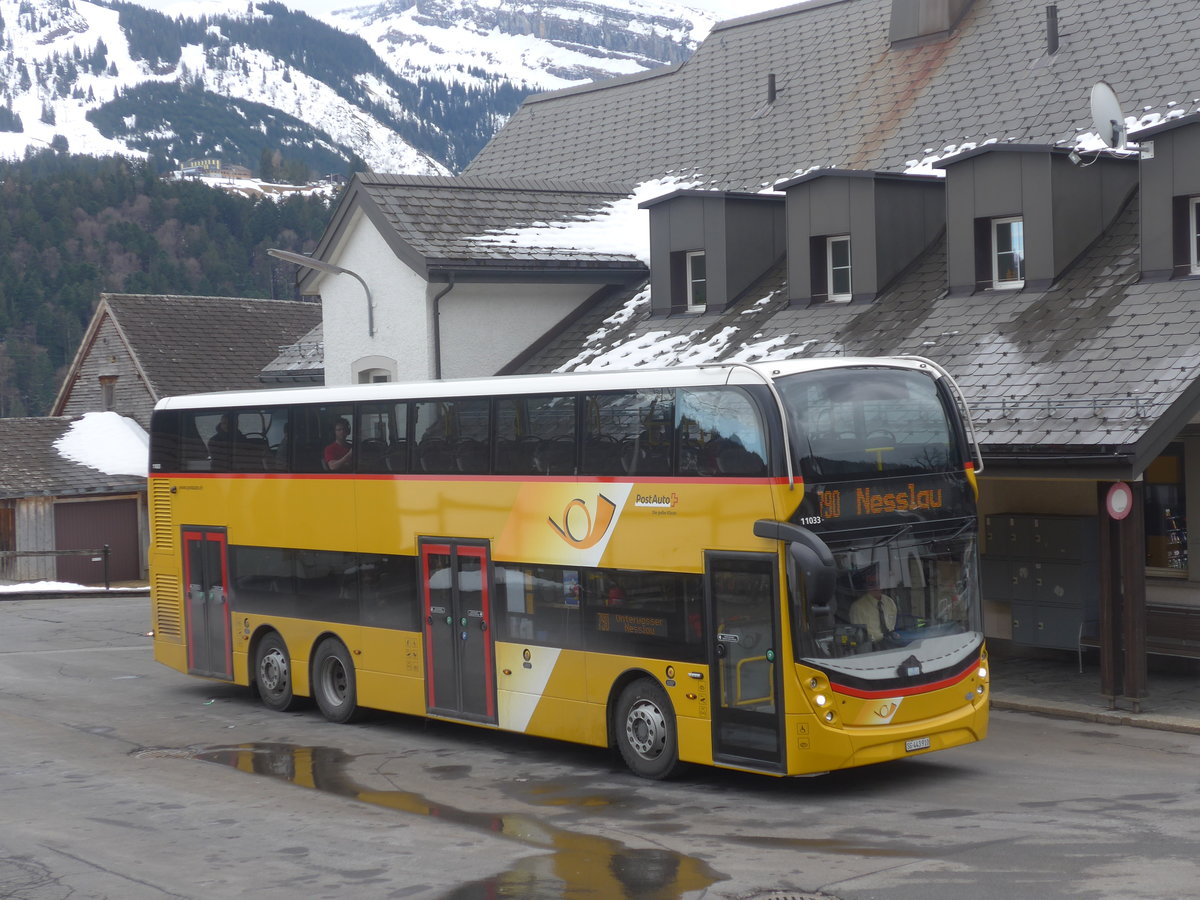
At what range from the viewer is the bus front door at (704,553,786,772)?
12.6 m

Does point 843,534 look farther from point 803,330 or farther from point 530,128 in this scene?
point 530,128

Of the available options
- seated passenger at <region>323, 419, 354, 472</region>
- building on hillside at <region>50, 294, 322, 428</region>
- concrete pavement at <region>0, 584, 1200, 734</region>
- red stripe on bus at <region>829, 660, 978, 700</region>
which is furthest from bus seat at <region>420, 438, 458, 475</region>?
building on hillside at <region>50, 294, 322, 428</region>

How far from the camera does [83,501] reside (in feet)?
149


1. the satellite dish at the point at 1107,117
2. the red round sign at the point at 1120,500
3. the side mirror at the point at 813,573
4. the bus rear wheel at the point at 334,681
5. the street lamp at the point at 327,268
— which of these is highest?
the satellite dish at the point at 1107,117

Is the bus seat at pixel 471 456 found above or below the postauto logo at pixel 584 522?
above

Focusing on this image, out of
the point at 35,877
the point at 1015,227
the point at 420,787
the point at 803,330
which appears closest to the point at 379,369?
the point at 803,330

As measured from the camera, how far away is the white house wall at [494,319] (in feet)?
84.8

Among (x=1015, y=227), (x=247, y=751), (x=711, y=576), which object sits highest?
(x=1015, y=227)

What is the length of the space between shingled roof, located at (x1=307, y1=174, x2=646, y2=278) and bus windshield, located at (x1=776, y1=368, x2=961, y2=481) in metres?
12.8

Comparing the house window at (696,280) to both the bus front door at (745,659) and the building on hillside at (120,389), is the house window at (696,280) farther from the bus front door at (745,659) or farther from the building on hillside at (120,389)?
the building on hillside at (120,389)

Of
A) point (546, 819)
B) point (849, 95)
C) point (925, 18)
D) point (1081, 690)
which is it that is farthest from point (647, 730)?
point (925, 18)

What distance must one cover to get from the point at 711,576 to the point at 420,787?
3268mm

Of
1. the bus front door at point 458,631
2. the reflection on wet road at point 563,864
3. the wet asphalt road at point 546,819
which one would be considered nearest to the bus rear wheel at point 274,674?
the wet asphalt road at point 546,819

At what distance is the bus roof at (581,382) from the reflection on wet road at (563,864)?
3619 millimetres
